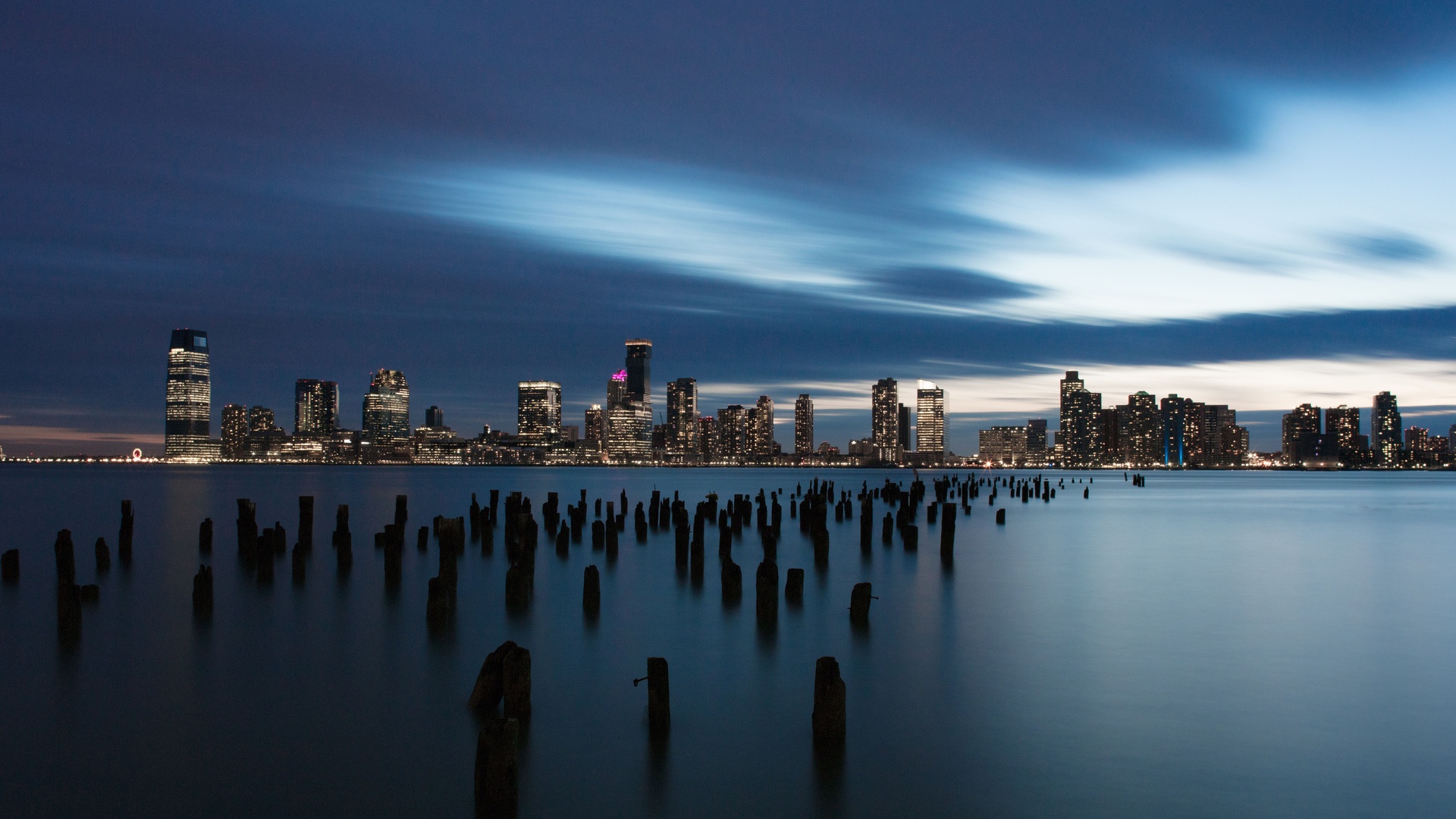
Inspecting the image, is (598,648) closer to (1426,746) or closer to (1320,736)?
(1320,736)

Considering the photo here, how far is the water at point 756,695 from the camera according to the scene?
8.68m

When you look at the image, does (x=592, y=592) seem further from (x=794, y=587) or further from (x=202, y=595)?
(x=202, y=595)

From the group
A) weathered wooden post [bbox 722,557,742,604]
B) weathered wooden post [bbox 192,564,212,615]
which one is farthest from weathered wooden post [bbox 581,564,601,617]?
weathered wooden post [bbox 192,564,212,615]

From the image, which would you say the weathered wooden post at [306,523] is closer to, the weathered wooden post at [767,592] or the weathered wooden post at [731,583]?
the weathered wooden post at [731,583]

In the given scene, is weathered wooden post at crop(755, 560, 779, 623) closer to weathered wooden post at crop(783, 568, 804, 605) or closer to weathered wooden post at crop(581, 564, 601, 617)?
weathered wooden post at crop(783, 568, 804, 605)

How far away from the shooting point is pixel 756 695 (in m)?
11.9

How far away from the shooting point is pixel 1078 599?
20.4 metres

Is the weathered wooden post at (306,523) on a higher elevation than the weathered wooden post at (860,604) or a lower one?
higher

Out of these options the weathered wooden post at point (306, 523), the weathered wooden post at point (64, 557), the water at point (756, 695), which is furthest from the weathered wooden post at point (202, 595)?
the weathered wooden post at point (306, 523)

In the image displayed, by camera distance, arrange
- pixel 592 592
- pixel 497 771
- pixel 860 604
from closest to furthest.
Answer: pixel 497 771 → pixel 860 604 → pixel 592 592

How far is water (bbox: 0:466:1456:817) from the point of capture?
8.68 meters

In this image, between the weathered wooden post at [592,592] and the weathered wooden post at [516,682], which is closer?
the weathered wooden post at [516,682]

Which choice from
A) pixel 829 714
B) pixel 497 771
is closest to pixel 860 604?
pixel 829 714

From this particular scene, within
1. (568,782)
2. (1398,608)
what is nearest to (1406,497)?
(1398,608)
